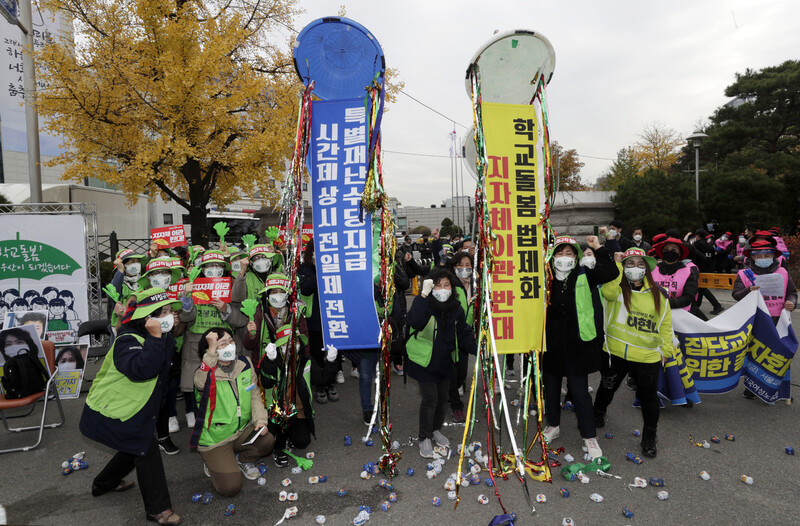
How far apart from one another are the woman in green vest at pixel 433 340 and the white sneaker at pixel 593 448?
44.9 inches

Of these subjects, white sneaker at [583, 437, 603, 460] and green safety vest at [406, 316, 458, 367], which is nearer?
white sneaker at [583, 437, 603, 460]

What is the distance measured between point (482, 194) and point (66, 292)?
633cm

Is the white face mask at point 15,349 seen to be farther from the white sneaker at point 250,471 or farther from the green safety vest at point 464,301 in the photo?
the green safety vest at point 464,301

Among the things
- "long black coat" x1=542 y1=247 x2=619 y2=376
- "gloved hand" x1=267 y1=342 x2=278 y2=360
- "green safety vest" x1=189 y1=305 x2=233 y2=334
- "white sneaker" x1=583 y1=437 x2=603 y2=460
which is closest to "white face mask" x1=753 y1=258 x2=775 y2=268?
"long black coat" x1=542 y1=247 x2=619 y2=376

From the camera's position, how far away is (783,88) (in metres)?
18.4

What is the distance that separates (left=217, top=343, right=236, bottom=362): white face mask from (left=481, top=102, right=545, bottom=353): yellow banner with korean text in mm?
1974

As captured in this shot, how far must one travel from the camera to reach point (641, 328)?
377 cm

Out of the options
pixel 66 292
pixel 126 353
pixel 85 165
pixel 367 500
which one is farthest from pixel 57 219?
pixel 367 500

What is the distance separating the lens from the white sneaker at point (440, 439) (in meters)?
3.97

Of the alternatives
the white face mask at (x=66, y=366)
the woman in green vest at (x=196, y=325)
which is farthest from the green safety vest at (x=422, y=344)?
the white face mask at (x=66, y=366)

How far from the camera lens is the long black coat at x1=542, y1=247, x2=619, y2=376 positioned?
12.1ft

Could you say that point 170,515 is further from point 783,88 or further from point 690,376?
point 783,88

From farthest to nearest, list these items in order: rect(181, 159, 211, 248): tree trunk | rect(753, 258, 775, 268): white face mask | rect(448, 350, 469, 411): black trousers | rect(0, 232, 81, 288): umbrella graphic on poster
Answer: rect(181, 159, 211, 248): tree trunk < rect(0, 232, 81, 288): umbrella graphic on poster < rect(753, 258, 775, 268): white face mask < rect(448, 350, 469, 411): black trousers

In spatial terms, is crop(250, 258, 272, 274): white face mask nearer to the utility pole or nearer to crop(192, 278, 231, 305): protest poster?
crop(192, 278, 231, 305): protest poster
